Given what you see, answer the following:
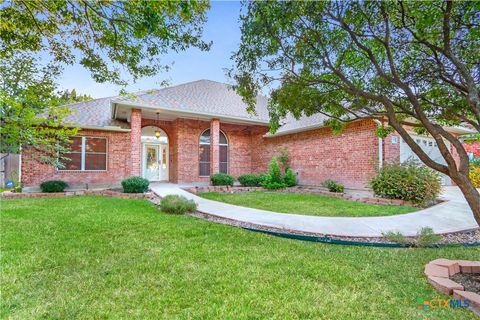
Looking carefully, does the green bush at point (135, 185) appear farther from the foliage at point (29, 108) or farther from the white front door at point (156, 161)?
the white front door at point (156, 161)

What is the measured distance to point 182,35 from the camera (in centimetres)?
523

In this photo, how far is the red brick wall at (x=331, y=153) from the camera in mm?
10875

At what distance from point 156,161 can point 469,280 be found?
1511cm

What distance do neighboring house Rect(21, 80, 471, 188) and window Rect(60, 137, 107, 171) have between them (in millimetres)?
42

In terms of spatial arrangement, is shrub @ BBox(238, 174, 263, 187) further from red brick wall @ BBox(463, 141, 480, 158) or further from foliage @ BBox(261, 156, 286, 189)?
red brick wall @ BBox(463, 141, 480, 158)

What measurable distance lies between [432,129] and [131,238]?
4854 mm

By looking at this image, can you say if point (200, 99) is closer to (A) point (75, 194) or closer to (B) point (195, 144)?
(B) point (195, 144)

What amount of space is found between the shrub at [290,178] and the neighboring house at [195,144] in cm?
71

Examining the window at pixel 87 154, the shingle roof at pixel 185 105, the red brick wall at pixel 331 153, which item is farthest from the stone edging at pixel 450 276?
the window at pixel 87 154

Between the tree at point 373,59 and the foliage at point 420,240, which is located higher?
the tree at point 373,59

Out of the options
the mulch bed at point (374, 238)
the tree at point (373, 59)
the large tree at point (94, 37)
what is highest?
the large tree at point (94, 37)

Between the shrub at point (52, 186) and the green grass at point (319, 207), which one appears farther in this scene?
the shrub at point (52, 186)

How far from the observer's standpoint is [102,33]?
5.40m

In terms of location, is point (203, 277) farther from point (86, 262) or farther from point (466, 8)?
point (466, 8)
